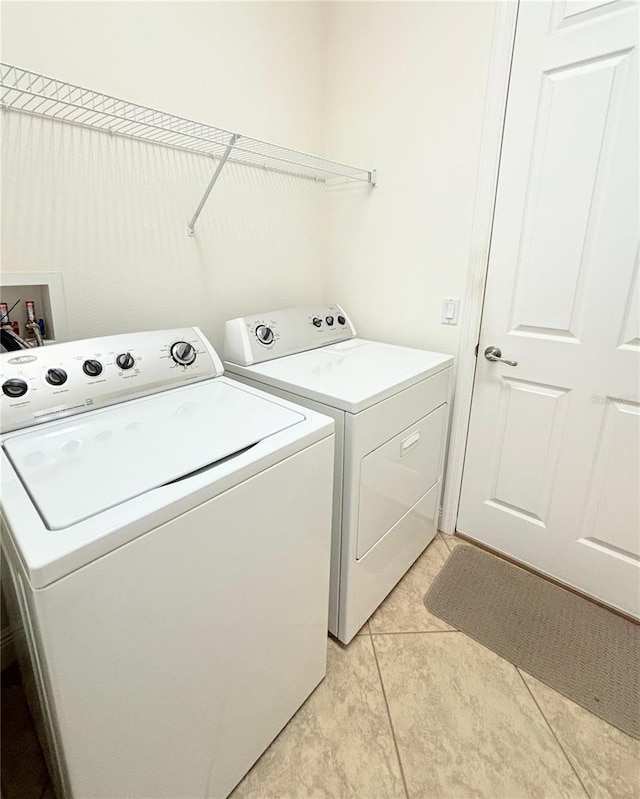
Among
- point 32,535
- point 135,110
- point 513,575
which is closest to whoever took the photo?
point 32,535

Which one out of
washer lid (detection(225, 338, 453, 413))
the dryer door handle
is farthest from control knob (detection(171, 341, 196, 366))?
the dryer door handle

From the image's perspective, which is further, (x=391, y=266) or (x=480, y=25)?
(x=391, y=266)

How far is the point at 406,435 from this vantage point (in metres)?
1.49

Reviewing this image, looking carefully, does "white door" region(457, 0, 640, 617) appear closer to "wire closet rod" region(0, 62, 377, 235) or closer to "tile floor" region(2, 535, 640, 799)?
"tile floor" region(2, 535, 640, 799)

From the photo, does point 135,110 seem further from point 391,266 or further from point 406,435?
point 406,435

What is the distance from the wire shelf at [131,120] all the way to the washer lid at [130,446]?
0.77m

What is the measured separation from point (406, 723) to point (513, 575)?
84cm

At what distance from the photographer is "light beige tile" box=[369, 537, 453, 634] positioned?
1557mm

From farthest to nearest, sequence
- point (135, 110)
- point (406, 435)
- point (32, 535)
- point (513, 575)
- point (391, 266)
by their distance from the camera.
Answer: point (391, 266), point (513, 575), point (406, 435), point (135, 110), point (32, 535)

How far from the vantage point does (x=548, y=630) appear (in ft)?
5.05

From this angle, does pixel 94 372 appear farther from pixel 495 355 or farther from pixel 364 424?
pixel 495 355

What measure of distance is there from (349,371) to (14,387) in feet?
3.23

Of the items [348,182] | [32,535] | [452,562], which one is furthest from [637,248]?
[32,535]

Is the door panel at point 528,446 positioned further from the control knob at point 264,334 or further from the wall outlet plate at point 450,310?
the control knob at point 264,334
